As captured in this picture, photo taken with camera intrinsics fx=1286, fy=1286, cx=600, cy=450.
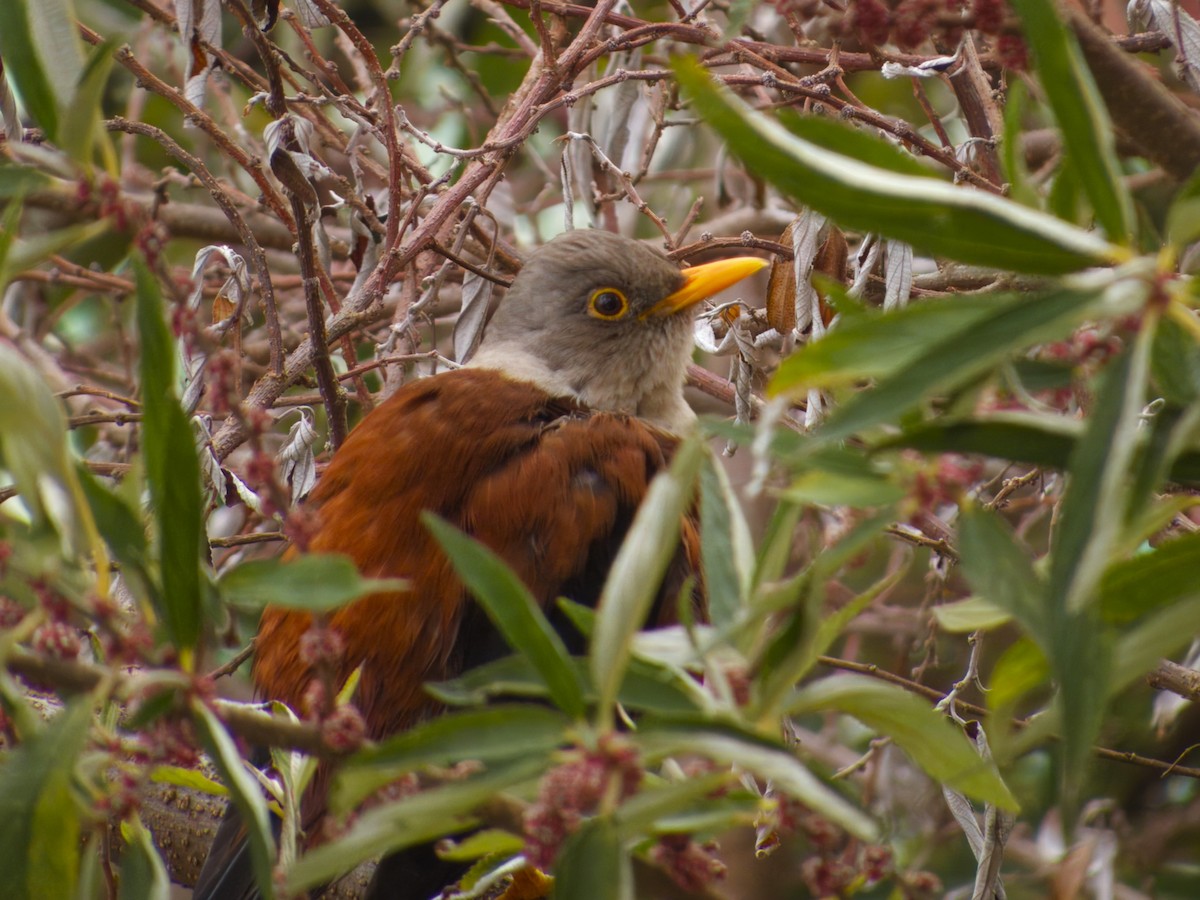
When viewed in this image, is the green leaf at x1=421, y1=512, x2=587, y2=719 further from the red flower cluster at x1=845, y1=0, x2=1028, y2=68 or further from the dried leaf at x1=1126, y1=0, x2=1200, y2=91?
the dried leaf at x1=1126, y1=0, x2=1200, y2=91

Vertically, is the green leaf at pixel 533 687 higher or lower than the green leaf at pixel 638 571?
lower

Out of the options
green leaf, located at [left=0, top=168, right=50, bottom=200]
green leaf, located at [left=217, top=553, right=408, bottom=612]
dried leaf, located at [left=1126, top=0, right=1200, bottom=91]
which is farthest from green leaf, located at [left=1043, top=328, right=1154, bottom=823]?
dried leaf, located at [left=1126, top=0, right=1200, bottom=91]

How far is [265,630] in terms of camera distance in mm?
3090

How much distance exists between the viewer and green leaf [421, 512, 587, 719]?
4.57 feet

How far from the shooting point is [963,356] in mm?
1219

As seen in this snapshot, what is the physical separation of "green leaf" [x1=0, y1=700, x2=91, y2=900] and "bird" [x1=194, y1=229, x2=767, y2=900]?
108cm

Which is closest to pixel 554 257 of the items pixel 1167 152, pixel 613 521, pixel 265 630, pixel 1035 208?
pixel 613 521

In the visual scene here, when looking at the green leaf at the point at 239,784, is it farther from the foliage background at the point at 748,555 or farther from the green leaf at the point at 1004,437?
the green leaf at the point at 1004,437

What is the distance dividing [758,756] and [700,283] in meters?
2.77

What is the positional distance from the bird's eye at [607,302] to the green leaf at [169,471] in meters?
2.57

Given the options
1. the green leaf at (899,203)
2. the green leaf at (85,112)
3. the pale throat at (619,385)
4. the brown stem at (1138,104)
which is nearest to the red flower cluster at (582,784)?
the green leaf at (899,203)

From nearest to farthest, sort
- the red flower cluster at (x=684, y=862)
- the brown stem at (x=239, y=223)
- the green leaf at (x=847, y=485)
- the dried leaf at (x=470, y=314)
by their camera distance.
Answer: the green leaf at (x=847, y=485) → the red flower cluster at (x=684, y=862) → the brown stem at (x=239, y=223) → the dried leaf at (x=470, y=314)

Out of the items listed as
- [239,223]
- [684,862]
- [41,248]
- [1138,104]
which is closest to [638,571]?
[684,862]

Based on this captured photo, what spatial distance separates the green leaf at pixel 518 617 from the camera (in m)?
1.39
